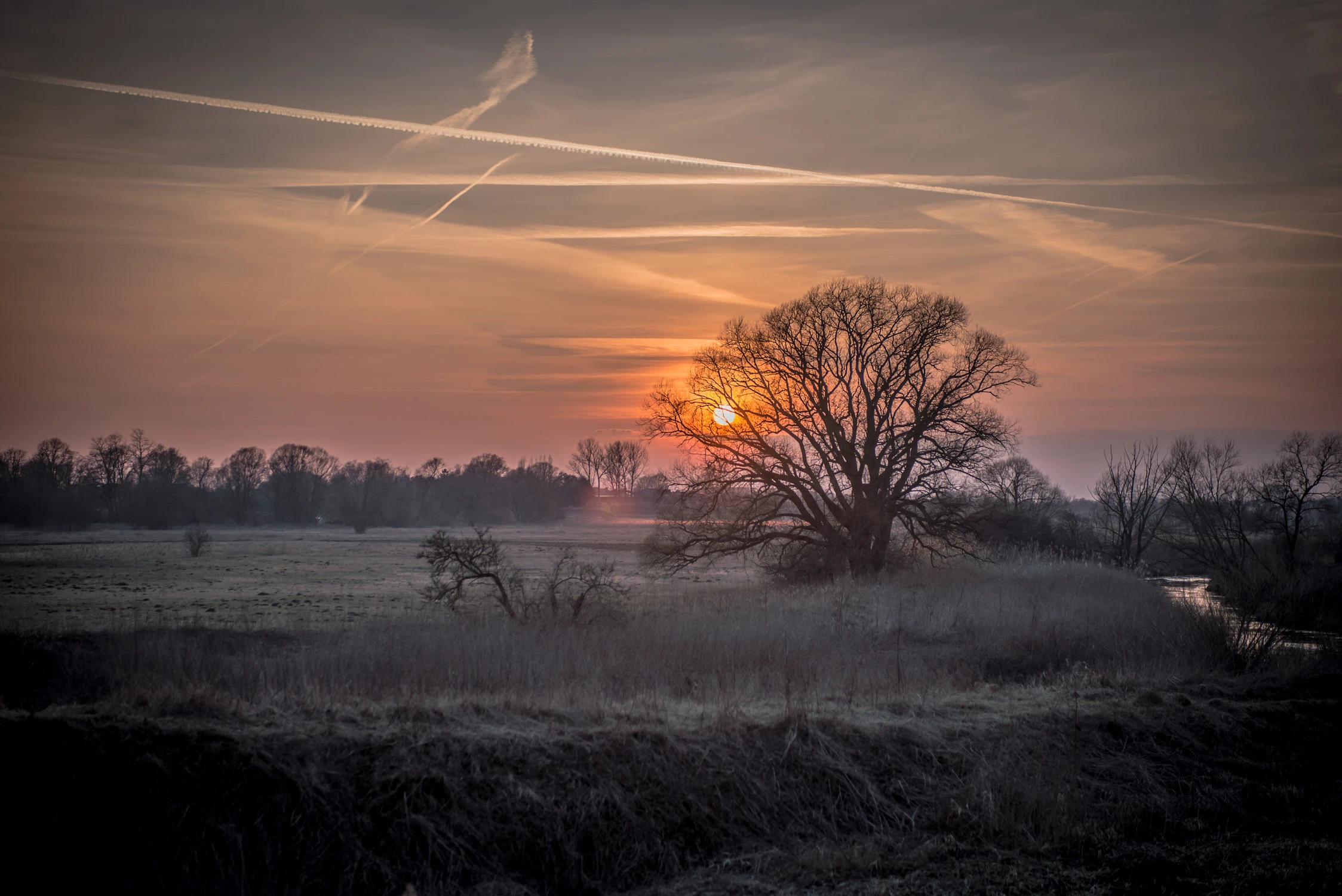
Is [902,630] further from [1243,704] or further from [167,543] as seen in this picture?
[167,543]

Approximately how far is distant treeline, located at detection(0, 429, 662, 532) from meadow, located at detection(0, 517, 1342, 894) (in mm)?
16119

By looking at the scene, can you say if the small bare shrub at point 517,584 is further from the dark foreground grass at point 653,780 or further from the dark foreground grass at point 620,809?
the dark foreground grass at point 620,809

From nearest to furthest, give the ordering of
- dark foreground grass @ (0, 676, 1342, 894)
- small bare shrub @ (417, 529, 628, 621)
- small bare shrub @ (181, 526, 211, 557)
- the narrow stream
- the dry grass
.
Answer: dark foreground grass @ (0, 676, 1342, 894)
the dry grass
the narrow stream
small bare shrub @ (417, 529, 628, 621)
small bare shrub @ (181, 526, 211, 557)

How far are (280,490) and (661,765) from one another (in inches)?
3554

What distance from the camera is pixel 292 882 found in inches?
297

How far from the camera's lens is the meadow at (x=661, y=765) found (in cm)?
773

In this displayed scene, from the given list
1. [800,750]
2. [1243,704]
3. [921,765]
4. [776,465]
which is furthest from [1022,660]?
[776,465]

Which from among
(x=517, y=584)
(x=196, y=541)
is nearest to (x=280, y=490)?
(x=196, y=541)

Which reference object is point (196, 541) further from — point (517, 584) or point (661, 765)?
point (661, 765)

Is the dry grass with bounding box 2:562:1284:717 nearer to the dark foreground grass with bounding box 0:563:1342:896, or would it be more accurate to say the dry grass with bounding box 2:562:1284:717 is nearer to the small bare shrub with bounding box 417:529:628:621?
the dark foreground grass with bounding box 0:563:1342:896

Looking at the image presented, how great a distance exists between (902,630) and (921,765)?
452 inches

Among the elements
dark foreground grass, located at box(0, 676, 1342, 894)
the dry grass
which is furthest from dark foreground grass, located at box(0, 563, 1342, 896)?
the dry grass

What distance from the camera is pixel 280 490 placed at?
89.1 metres

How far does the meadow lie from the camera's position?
7.73 meters
